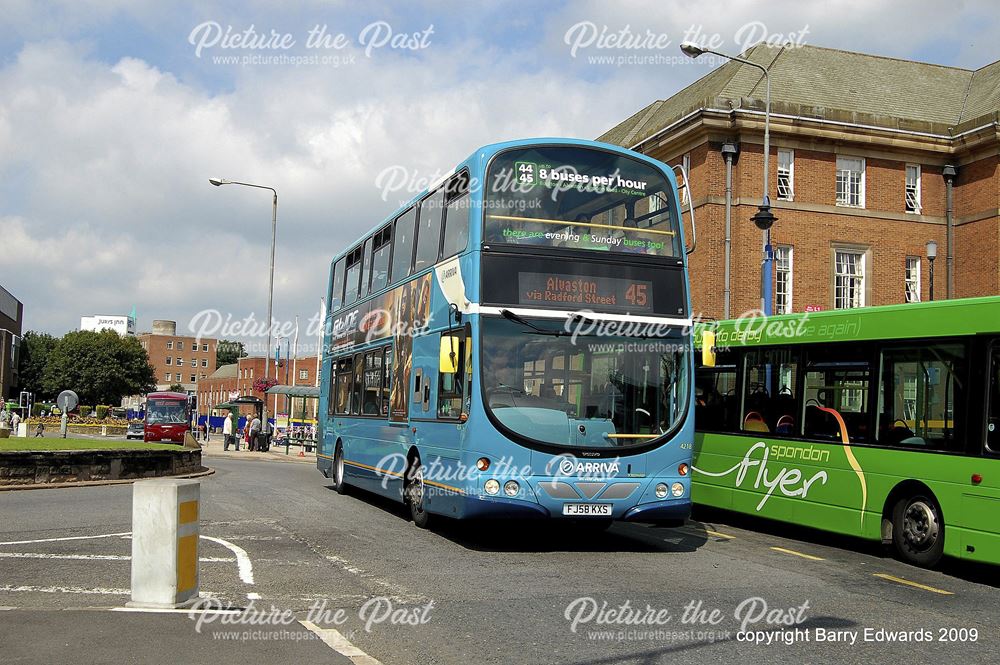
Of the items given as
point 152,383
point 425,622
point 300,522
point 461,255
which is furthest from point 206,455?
point 152,383

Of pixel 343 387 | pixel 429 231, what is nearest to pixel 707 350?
pixel 429 231

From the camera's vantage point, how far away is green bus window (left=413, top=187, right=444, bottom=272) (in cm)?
1323

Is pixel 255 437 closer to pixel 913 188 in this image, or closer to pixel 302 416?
pixel 302 416

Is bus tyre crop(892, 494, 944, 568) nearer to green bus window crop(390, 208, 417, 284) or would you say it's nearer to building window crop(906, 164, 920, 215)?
green bus window crop(390, 208, 417, 284)

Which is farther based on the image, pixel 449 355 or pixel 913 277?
pixel 913 277

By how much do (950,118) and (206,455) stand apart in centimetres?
3322

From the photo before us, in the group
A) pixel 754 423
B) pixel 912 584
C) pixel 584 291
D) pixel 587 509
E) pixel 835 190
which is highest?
pixel 835 190

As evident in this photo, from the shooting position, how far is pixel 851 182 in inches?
1512

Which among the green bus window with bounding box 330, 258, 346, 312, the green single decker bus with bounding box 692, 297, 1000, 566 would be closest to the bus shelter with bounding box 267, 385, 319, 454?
the green bus window with bounding box 330, 258, 346, 312

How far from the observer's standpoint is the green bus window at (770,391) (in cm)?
1359

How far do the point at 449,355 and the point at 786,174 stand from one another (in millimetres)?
28946

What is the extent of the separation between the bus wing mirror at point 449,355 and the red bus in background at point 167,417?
4394 centimetres

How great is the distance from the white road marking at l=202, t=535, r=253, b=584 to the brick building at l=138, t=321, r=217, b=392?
15147 centimetres

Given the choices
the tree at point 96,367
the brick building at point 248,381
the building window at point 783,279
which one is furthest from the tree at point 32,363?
the building window at point 783,279
